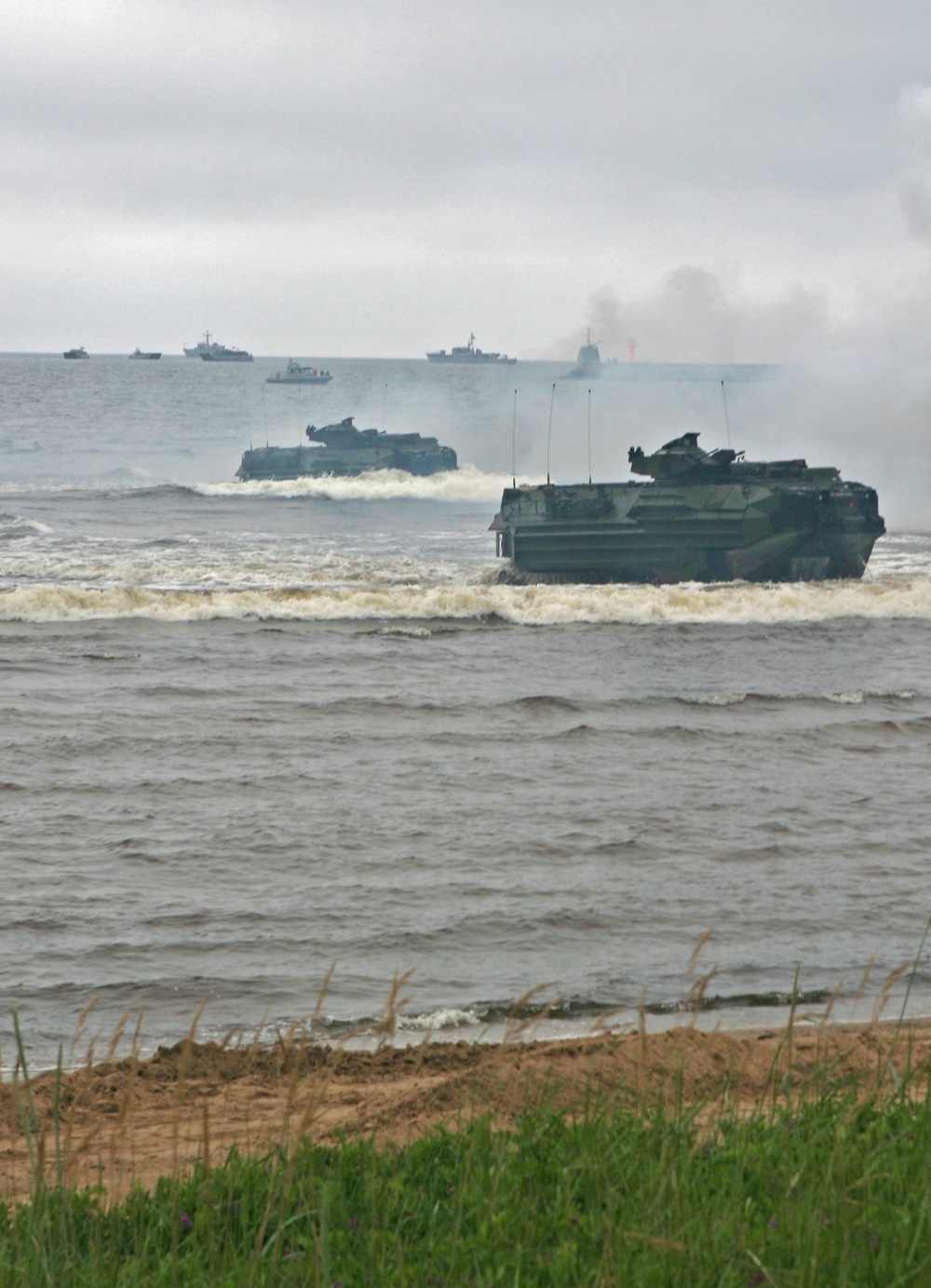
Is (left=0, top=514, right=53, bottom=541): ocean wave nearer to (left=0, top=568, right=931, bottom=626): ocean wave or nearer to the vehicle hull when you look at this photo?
(left=0, top=568, right=931, bottom=626): ocean wave

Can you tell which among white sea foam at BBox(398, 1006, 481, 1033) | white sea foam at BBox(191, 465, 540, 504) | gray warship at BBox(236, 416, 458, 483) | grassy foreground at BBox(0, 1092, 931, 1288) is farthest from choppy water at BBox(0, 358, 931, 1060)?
gray warship at BBox(236, 416, 458, 483)

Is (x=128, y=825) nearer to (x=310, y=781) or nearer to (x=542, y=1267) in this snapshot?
(x=310, y=781)

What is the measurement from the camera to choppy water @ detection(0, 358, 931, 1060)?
31.4ft

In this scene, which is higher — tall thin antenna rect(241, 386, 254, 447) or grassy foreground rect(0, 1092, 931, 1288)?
tall thin antenna rect(241, 386, 254, 447)

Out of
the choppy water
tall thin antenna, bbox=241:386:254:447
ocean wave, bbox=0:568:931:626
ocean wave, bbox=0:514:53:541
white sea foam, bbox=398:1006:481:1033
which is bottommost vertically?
white sea foam, bbox=398:1006:481:1033

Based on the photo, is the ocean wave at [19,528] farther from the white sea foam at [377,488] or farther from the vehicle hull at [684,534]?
the vehicle hull at [684,534]

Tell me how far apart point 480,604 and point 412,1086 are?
68.4ft

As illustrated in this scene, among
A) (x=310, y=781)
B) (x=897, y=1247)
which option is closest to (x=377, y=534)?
(x=310, y=781)

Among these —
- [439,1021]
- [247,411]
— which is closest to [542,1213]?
[439,1021]

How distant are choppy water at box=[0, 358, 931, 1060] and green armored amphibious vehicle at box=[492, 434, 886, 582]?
1066mm

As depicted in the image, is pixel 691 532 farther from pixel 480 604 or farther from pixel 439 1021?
pixel 439 1021

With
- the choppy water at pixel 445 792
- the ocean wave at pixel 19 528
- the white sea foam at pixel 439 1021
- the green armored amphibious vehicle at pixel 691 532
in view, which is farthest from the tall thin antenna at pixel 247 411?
the white sea foam at pixel 439 1021

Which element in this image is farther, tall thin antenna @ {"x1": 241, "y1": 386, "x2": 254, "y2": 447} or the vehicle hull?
tall thin antenna @ {"x1": 241, "y1": 386, "x2": 254, "y2": 447}

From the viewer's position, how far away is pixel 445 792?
14164 millimetres
